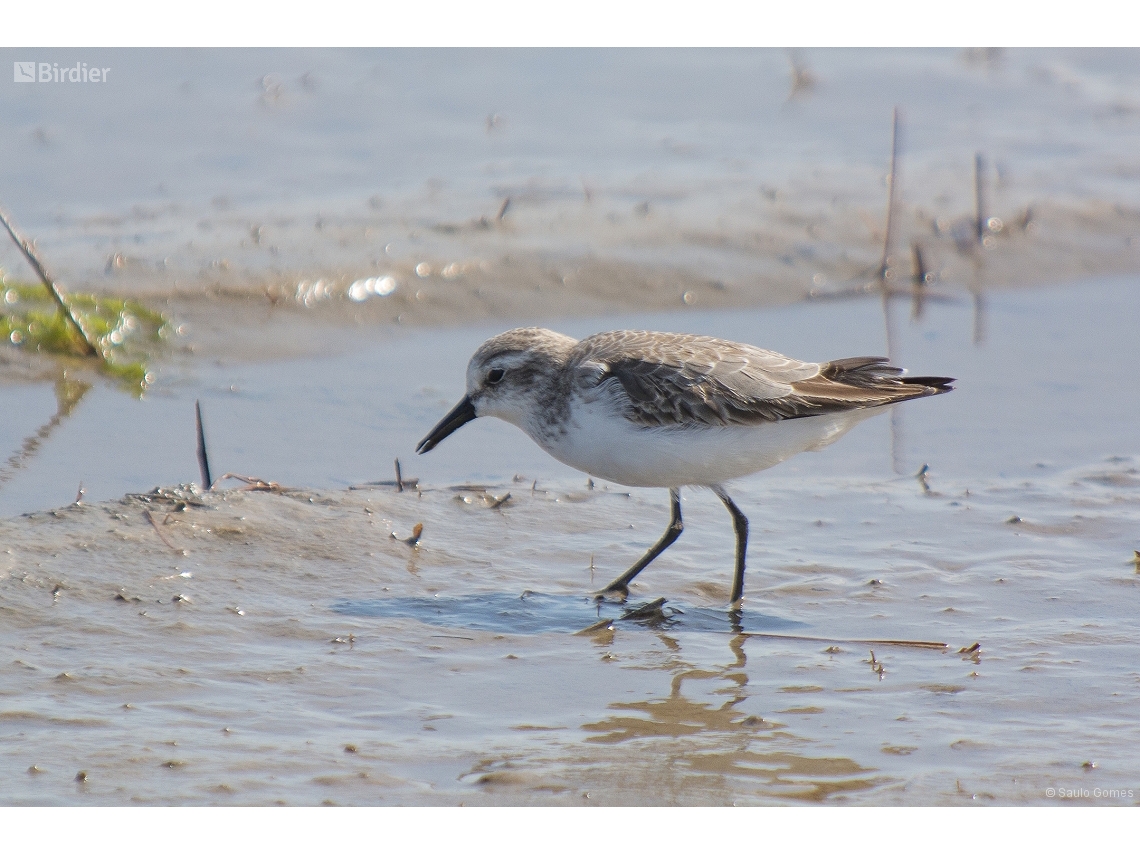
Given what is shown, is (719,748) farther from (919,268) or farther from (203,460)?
(919,268)

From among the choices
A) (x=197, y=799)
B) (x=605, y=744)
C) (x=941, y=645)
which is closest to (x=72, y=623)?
(x=197, y=799)

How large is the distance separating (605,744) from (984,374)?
18.2 feet

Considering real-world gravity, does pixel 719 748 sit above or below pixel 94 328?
below

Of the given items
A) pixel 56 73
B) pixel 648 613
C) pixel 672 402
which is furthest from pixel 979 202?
pixel 56 73

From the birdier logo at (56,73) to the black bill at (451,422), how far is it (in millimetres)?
8736

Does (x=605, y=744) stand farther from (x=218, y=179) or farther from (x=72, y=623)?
(x=218, y=179)

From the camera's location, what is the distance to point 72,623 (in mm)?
5676

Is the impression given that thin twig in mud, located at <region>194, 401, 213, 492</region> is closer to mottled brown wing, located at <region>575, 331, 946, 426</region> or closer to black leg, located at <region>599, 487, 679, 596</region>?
mottled brown wing, located at <region>575, 331, 946, 426</region>

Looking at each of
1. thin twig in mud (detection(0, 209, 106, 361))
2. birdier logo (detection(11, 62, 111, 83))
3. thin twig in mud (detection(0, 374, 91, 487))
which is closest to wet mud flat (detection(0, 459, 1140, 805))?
thin twig in mud (detection(0, 374, 91, 487))

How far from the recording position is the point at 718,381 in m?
6.43

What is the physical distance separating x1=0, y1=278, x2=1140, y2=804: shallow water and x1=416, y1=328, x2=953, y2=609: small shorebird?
635mm

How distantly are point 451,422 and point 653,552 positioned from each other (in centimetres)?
128

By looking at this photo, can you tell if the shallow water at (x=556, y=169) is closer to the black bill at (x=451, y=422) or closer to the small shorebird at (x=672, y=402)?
the black bill at (x=451, y=422)

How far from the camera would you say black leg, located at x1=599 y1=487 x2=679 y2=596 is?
6.47m
